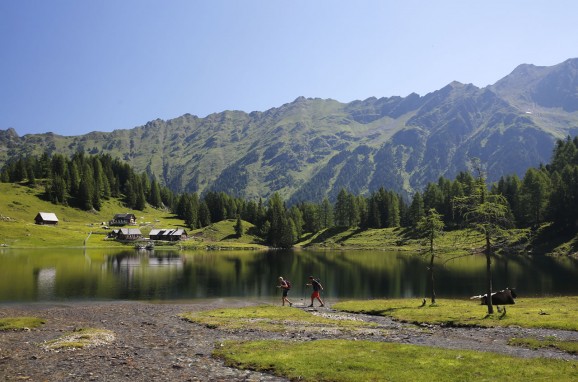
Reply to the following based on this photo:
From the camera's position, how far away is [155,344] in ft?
97.3

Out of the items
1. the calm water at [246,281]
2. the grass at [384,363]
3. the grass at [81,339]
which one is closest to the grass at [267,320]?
the grass at [384,363]

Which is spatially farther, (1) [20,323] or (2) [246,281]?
(2) [246,281]

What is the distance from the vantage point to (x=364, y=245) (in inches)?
7859

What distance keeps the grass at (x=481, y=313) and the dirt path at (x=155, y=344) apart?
2.30m

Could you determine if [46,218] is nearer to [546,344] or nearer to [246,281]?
[246,281]

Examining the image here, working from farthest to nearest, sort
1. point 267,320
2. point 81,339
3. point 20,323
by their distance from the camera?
point 267,320 < point 20,323 < point 81,339

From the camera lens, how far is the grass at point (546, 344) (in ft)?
87.5

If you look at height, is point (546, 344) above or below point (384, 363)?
below

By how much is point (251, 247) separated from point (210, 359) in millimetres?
173908

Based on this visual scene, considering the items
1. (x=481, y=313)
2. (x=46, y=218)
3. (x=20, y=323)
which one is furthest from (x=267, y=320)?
(x=46, y=218)

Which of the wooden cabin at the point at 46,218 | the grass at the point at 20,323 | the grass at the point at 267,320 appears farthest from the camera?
the wooden cabin at the point at 46,218

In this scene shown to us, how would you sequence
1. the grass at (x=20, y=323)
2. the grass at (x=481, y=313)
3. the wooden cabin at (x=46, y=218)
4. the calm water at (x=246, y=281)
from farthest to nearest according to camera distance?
the wooden cabin at (x=46, y=218) < the calm water at (x=246, y=281) < the grass at (x=481, y=313) < the grass at (x=20, y=323)

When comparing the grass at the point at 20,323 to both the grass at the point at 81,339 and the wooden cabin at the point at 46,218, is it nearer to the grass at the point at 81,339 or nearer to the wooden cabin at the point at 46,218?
the grass at the point at 81,339

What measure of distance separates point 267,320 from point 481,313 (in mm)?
22014
